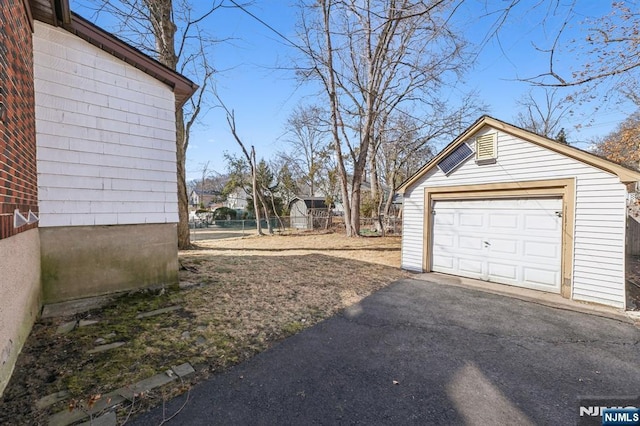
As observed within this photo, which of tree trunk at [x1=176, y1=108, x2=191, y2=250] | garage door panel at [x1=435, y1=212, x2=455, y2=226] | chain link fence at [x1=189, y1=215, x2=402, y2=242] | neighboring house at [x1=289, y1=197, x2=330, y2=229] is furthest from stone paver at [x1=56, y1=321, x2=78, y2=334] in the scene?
neighboring house at [x1=289, y1=197, x2=330, y2=229]

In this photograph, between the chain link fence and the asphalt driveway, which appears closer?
the asphalt driveway

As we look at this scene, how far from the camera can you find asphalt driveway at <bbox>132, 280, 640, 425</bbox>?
2.36m

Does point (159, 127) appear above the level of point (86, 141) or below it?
above

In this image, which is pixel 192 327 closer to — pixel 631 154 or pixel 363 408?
pixel 363 408

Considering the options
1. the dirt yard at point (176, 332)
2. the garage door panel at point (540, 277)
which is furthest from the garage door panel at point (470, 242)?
the dirt yard at point (176, 332)

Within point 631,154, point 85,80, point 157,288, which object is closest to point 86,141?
point 85,80

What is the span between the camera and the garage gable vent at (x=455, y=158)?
689 cm

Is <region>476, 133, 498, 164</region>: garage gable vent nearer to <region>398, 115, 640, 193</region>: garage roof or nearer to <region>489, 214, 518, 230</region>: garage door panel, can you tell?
<region>398, 115, 640, 193</region>: garage roof

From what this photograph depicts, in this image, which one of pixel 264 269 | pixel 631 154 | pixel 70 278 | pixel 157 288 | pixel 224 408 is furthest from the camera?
pixel 631 154

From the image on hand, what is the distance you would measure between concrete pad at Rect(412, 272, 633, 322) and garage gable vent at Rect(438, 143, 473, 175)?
2687mm

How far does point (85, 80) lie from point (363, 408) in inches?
229

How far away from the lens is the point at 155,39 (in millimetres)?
10008

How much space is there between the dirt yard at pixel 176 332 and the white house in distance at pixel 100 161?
0.62 meters

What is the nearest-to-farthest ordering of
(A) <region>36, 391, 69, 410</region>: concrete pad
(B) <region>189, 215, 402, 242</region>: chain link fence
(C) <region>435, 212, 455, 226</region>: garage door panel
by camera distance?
(A) <region>36, 391, 69, 410</region>: concrete pad < (C) <region>435, 212, 455, 226</region>: garage door panel < (B) <region>189, 215, 402, 242</region>: chain link fence
